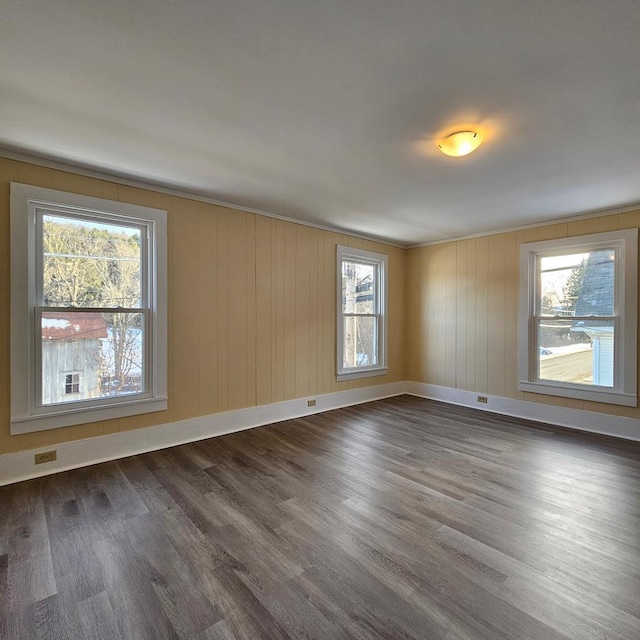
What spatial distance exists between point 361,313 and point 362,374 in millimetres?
955

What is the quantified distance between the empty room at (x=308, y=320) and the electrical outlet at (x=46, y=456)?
9cm

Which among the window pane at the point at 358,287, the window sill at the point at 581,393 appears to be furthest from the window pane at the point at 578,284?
the window pane at the point at 358,287

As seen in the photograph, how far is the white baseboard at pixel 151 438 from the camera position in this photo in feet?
8.98

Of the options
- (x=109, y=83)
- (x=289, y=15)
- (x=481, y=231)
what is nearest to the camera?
(x=289, y=15)

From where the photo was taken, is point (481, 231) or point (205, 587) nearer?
point (205, 587)

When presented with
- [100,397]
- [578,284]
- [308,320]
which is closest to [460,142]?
[308,320]

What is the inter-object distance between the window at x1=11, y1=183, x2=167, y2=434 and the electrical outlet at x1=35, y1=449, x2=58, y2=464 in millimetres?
211

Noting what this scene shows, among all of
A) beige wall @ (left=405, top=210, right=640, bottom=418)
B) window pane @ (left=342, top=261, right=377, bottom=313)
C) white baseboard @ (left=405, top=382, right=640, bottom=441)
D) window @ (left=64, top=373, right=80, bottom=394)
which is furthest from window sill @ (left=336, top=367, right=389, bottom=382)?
window @ (left=64, top=373, right=80, bottom=394)

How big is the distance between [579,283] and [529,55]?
138 inches

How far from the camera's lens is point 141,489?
8.54 feet

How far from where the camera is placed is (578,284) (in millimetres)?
4246

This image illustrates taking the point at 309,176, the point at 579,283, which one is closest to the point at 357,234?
the point at 309,176

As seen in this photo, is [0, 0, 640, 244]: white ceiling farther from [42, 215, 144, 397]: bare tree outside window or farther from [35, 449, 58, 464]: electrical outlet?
[35, 449, 58, 464]: electrical outlet

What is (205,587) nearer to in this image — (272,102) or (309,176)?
(272,102)
